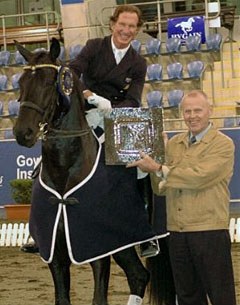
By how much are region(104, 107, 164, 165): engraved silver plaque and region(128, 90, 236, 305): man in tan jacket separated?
11cm

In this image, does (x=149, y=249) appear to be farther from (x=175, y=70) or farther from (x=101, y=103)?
(x=175, y=70)

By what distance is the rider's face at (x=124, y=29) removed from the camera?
14.6 ft

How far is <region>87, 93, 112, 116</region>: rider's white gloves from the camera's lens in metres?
4.25

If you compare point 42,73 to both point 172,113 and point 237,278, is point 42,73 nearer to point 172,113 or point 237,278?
point 237,278

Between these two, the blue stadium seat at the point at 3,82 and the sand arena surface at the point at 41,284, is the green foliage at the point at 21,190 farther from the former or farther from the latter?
the blue stadium seat at the point at 3,82

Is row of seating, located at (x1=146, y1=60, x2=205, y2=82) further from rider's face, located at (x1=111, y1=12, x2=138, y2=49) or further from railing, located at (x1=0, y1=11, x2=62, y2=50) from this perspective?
rider's face, located at (x1=111, y1=12, x2=138, y2=49)

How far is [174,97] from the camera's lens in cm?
1330

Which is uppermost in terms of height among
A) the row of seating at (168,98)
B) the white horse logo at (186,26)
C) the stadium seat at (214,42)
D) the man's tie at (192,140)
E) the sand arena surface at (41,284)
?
the white horse logo at (186,26)

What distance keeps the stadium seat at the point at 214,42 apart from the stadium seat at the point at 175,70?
75 cm

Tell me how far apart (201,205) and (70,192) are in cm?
71

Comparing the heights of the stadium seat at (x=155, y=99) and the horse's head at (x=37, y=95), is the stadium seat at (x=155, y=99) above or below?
above

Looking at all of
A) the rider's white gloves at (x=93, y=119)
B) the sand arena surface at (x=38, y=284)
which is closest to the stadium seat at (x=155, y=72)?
the sand arena surface at (x=38, y=284)

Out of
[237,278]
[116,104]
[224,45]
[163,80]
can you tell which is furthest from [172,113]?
[116,104]

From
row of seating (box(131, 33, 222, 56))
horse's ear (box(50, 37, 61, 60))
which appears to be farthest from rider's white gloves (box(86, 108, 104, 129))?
Result: row of seating (box(131, 33, 222, 56))
